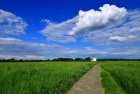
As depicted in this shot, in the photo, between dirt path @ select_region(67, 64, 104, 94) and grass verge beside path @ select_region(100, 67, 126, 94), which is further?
grass verge beside path @ select_region(100, 67, 126, 94)

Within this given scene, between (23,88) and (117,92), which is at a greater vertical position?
(23,88)

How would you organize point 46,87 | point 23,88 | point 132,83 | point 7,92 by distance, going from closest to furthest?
1. point 7,92
2. point 23,88
3. point 46,87
4. point 132,83

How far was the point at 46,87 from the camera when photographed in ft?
34.2

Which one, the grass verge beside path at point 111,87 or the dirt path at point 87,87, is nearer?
the dirt path at point 87,87

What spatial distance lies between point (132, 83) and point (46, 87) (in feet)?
22.2

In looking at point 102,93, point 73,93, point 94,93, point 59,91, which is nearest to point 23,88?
point 59,91

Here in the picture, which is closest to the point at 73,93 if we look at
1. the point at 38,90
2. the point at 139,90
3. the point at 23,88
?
the point at 38,90

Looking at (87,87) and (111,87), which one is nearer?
(87,87)

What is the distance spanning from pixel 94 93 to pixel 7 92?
579 centimetres

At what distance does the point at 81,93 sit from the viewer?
10.9m

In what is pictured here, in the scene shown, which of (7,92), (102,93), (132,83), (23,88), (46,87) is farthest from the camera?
(132,83)

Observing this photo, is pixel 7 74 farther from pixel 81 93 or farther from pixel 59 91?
pixel 81 93

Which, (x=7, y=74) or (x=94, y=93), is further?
(x=7, y=74)

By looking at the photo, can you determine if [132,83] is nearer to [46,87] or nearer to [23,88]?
[46,87]
